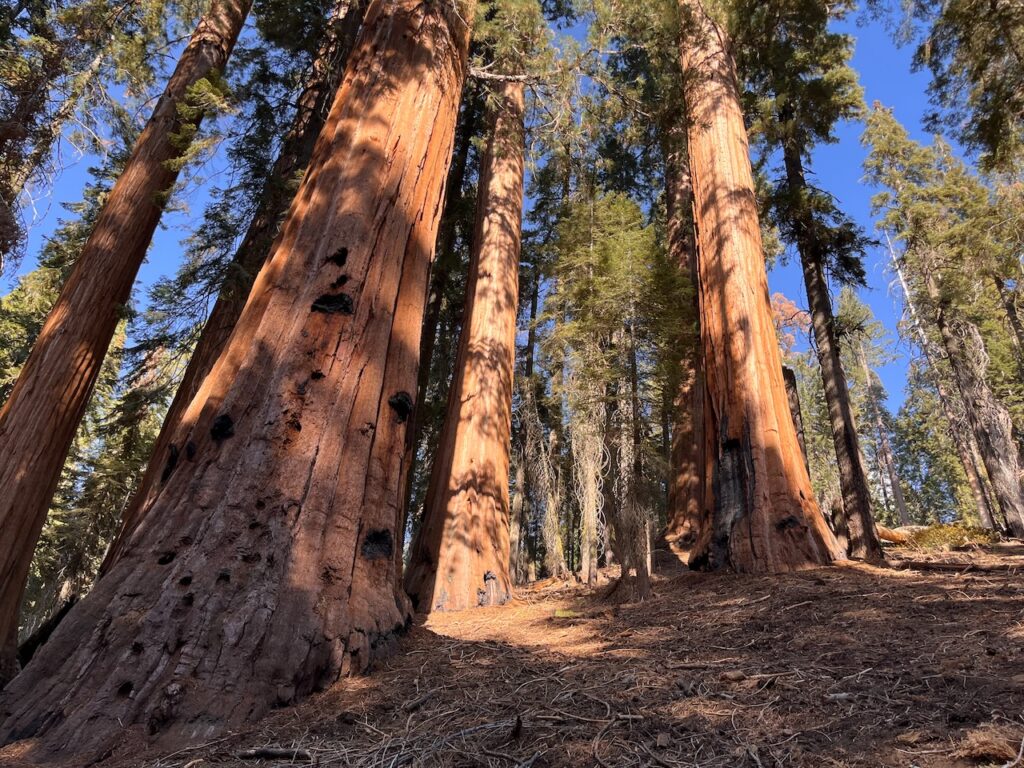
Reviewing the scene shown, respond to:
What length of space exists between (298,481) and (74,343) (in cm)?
560

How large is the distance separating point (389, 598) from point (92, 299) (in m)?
6.28

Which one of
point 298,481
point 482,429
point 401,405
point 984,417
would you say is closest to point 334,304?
point 401,405

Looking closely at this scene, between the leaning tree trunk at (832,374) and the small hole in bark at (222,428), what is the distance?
275 inches

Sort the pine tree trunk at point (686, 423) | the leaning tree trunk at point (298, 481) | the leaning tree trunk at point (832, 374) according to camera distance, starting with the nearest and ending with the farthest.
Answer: the leaning tree trunk at point (298, 481)
the leaning tree trunk at point (832, 374)
the pine tree trunk at point (686, 423)

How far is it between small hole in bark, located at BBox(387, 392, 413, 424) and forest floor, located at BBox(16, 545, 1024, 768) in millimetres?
1391

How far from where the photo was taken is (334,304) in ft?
11.7

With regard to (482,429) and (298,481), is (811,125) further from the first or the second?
(298,481)

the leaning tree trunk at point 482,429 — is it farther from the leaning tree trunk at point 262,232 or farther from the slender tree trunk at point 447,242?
the leaning tree trunk at point 262,232

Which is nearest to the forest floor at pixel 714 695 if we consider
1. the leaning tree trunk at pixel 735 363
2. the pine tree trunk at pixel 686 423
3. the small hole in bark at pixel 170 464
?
the leaning tree trunk at pixel 735 363

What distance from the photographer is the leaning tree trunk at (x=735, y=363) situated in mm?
5043

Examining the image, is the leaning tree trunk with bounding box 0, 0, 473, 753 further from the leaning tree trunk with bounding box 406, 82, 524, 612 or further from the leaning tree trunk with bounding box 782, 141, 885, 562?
the leaning tree trunk with bounding box 782, 141, 885, 562

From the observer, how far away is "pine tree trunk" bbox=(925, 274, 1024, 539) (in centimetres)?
1133

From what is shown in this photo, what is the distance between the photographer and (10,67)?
8438mm

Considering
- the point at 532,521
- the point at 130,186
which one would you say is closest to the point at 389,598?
the point at 130,186
